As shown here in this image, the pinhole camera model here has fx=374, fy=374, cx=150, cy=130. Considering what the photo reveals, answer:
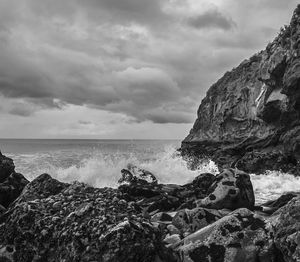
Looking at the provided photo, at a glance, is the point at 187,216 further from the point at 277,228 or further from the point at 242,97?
the point at 242,97

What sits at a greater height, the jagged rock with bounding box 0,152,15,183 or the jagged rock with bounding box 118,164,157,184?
the jagged rock with bounding box 0,152,15,183

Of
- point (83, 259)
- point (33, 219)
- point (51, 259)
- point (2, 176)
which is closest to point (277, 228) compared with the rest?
point (83, 259)

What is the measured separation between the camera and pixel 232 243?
8.29 meters

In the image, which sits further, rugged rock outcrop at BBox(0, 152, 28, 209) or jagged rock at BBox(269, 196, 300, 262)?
rugged rock outcrop at BBox(0, 152, 28, 209)

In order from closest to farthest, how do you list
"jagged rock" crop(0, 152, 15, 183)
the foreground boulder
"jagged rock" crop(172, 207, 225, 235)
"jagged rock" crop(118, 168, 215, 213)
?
the foreground boulder → "jagged rock" crop(172, 207, 225, 235) → "jagged rock" crop(118, 168, 215, 213) → "jagged rock" crop(0, 152, 15, 183)

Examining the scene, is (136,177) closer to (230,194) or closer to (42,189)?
(230,194)

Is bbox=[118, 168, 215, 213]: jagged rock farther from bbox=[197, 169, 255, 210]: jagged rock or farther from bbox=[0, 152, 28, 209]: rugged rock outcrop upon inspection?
bbox=[0, 152, 28, 209]: rugged rock outcrop

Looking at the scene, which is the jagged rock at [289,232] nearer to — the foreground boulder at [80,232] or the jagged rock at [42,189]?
the foreground boulder at [80,232]

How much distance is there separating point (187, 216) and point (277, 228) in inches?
171

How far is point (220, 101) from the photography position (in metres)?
77.2

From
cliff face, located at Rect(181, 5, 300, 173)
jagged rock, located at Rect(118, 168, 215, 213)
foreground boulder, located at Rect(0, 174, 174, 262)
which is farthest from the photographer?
cliff face, located at Rect(181, 5, 300, 173)

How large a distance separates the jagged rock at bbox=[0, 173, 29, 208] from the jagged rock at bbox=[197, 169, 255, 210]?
8533 millimetres

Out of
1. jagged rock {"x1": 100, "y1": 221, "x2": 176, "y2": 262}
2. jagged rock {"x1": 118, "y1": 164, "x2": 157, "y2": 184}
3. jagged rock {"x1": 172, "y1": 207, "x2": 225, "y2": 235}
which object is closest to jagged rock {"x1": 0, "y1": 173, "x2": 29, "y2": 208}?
jagged rock {"x1": 172, "y1": 207, "x2": 225, "y2": 235}

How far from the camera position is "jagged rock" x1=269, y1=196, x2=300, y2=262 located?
713cm
